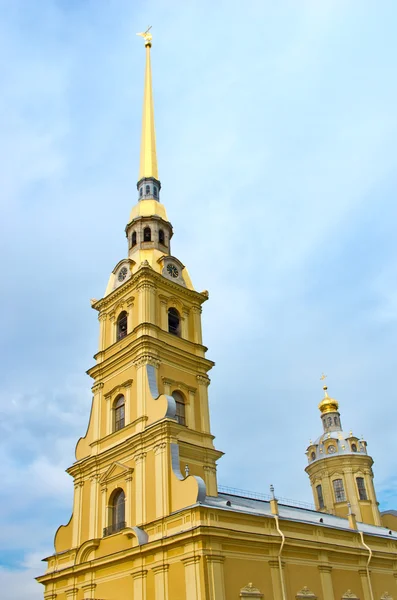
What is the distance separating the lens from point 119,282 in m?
33.3

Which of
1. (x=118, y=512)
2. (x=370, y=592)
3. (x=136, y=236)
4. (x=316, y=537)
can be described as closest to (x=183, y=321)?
(x=136, y=236)

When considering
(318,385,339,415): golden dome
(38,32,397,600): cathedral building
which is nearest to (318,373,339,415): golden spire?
(318,385,339,415): golden dome

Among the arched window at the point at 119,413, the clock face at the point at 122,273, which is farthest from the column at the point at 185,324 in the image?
the arched window at the point at 119,413

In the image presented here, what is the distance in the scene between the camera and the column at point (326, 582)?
25.4 meters

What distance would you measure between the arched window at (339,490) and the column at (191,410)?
77.1 feet

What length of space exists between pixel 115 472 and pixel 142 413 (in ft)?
9.66

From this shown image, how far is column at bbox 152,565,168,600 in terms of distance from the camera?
2205cm

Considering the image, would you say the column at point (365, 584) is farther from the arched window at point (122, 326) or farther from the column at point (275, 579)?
the arched window at point (122, 326)

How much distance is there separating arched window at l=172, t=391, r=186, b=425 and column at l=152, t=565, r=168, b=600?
7.30 meters

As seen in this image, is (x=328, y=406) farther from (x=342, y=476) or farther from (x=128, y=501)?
(x=128, y=501)

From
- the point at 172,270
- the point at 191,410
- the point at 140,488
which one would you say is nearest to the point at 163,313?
the point at 172,270

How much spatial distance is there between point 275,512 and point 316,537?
8.67ft

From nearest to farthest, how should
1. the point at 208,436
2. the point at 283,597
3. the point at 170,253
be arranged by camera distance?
the point at 283,597, the point at 208,436, the point at 170,253

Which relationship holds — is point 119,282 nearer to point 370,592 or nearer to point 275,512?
point 275,512
